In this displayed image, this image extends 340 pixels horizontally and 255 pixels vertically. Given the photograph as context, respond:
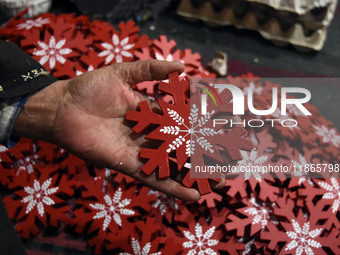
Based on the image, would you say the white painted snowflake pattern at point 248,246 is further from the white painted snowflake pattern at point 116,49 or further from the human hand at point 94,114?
the white painted snowflake pattern at point 116,49

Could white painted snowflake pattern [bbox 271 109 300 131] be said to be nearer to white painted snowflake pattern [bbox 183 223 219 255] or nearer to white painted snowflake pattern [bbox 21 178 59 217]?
white painted snowflake pattern [bbox 183 223 219 255]

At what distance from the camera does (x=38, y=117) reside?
0.94 m

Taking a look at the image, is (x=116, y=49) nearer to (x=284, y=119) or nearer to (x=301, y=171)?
(x=284, y=119)

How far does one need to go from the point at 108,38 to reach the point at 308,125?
2.99 feet

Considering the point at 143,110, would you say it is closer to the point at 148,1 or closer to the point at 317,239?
the point at 317,239

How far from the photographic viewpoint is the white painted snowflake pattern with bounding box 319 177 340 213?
1027mm

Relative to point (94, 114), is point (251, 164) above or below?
below

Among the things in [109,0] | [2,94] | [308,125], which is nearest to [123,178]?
[2,94]

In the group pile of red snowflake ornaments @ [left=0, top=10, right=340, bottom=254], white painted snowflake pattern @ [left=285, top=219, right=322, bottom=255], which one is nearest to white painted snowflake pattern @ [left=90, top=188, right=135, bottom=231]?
pile of red snowflake ornaments @ [left=0, top=10, right=340, bottom=254]

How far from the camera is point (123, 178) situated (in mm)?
1053

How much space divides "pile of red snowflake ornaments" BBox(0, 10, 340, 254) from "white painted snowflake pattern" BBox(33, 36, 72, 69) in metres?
0.08

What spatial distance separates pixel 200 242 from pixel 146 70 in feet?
1.93

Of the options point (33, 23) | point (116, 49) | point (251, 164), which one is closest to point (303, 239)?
point (251, 164)

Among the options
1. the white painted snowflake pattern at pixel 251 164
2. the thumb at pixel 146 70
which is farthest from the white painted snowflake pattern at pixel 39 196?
the white painted snowflake pattern at pixel 251 164
